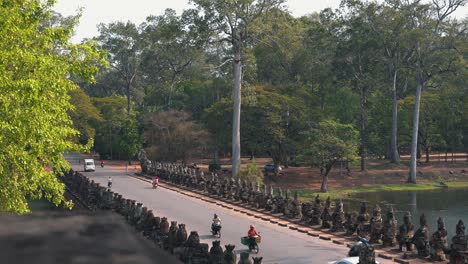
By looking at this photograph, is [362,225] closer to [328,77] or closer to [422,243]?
[422,243]

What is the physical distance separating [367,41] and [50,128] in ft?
183

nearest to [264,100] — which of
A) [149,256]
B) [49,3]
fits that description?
[149,256]

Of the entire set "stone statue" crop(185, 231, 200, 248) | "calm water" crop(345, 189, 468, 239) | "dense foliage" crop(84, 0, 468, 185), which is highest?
"dense foliage" crop(84, 0, 468, 185)

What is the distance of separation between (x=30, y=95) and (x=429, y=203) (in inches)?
1693

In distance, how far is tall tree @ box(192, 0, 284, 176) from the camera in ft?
168

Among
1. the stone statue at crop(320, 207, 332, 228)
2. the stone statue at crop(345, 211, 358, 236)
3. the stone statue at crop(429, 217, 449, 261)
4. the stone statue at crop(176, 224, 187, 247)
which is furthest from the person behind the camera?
the stone statue at crop(320, 207, 332, 228)

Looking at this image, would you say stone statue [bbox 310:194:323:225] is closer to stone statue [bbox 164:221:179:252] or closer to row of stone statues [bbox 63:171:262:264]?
row of stone statues [bbox 63:171:262:264]

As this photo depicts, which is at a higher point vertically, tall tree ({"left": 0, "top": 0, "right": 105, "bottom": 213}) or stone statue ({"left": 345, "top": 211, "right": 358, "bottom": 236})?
tall tree ({"left": 0, "top": 0, "right": 105, "bottom": 213})

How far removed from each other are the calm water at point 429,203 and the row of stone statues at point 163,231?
1898 cm

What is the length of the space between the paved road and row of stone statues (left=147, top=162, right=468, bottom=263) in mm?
1922

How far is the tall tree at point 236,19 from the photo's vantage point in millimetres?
51156

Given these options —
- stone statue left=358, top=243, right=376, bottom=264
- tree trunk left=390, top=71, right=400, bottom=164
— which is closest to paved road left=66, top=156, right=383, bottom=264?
stone statue left=358, top=243, right=376, bottom=264

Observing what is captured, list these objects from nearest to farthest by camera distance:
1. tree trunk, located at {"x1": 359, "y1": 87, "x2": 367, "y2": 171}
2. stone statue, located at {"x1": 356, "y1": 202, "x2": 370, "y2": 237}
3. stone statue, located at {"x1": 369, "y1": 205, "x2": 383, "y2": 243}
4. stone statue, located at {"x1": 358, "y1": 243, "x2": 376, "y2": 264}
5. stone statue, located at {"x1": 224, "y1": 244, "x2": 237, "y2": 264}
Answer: stone statue, located at {"x1": 358, "y1": 243, "x2": 376, "y2": 264}
stone statue, located at {"x1": 224, "y1": 244, "x2": 237, "y2": 264}
stone statue, located at {"x1": 369, "y1": 205, "x2": 383, "y2": 243}
stone statue, located at {"x1": 356, "y1": 202, "x2": 370, "y2": 237}
tree trunk, located at {"x1": 359, "y1": 87, "x2": 367, "y2": 171}

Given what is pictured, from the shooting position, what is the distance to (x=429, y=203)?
51344mm
